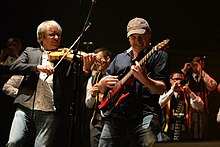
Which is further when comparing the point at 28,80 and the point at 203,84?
the point at 203,84

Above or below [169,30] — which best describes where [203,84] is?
below

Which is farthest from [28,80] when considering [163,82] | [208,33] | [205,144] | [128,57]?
[208,33]

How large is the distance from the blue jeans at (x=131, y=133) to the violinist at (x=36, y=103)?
0.43 meters

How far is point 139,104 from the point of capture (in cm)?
222

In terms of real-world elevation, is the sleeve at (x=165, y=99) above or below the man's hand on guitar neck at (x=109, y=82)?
below

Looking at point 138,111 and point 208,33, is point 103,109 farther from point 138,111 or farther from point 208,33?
point 208,33

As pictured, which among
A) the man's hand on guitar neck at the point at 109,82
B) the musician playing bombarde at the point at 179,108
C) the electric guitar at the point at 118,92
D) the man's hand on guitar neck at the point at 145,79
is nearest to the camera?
the man's hand on guitar neck at the point at 145,79

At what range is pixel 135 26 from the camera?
7.55 feet

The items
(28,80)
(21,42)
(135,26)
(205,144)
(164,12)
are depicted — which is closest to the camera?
(205,144)

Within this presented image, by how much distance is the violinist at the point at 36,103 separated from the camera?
2.46 metres

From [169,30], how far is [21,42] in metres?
1.77

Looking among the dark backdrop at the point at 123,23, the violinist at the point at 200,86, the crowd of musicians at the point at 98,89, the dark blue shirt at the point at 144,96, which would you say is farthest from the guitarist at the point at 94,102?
the violinist at the point at 200,86

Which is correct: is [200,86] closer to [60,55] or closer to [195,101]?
[195,101]

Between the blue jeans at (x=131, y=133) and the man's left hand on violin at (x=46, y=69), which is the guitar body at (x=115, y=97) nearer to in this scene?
the blue jeans at (x=131, y=133)
